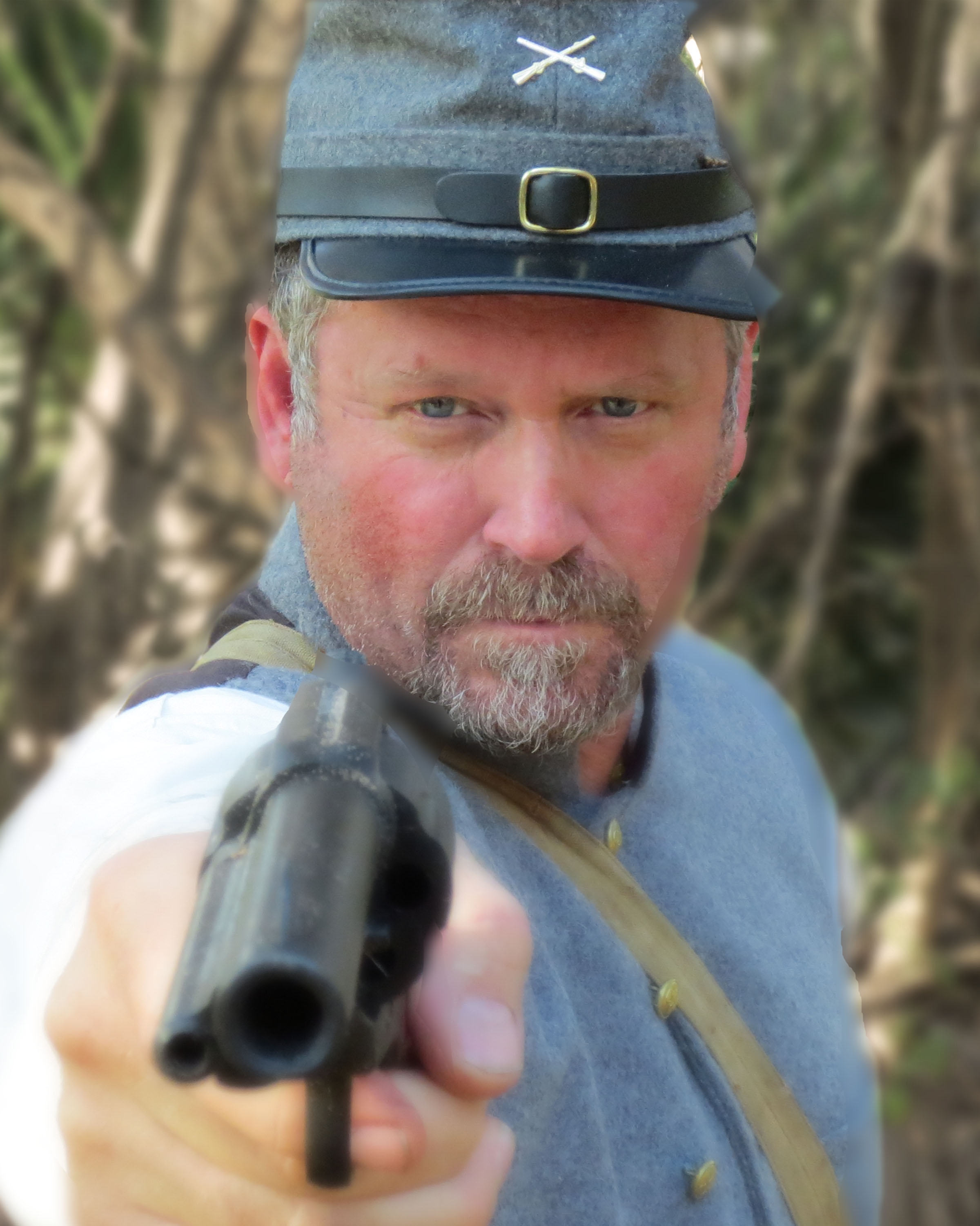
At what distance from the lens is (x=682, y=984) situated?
1.62m

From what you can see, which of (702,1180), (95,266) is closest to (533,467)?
(702,1180)

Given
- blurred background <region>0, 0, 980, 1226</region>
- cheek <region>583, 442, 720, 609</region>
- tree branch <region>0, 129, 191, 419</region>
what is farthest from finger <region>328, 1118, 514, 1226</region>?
tree branch <region>0, 129, 191, 419</region>

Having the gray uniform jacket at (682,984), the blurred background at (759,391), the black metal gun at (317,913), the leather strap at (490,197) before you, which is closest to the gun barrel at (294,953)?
the black metal gun at (317,913)

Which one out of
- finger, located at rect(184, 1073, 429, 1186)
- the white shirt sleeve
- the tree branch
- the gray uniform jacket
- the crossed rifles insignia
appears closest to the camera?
finger, located at rect(184, 1073, 429, 1186)

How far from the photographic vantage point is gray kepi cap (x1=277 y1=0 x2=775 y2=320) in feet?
4.88

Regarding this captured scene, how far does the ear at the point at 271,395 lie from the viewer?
5.72 ft

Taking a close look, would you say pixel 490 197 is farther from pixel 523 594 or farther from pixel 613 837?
pixel 613 837

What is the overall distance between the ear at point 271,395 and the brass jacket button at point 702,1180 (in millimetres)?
877

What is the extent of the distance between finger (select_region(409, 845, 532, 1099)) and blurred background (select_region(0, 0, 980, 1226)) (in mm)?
3688

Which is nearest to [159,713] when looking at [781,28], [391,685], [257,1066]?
[391,685]

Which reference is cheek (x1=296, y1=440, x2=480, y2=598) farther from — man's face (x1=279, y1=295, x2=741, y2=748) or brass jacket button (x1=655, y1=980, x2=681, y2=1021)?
brass jacket button (x1=655, y1=980, x2=681, y2=1021)

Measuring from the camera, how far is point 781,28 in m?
4.90

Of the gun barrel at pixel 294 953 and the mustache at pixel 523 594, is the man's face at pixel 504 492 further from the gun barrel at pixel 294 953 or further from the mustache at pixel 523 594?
the gun barrel at pixel 294 953

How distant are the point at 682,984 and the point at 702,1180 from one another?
0.20 meters
